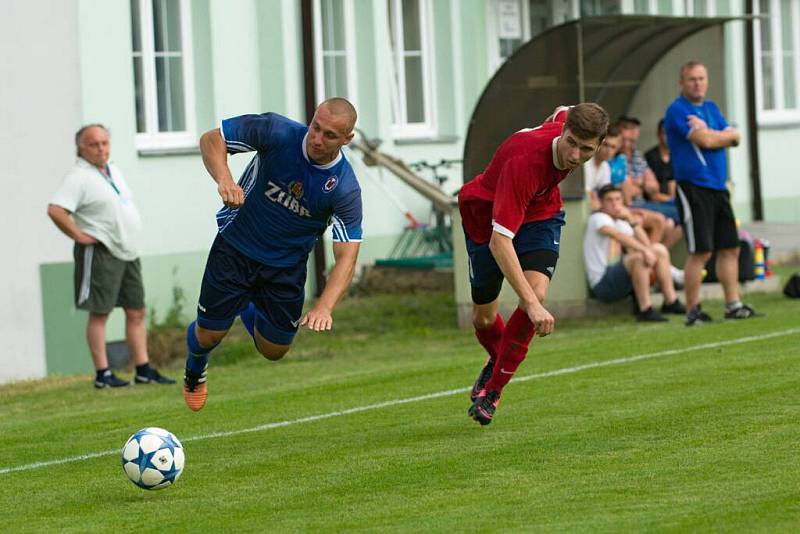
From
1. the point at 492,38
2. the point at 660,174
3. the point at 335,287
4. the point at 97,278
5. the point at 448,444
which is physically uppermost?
the point at 492,38

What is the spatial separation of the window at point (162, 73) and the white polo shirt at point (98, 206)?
203 inches

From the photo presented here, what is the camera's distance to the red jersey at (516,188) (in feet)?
32.4

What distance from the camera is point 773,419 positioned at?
9.95 m

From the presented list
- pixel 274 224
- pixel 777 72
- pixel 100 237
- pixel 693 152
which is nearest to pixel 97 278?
pixel 100 237

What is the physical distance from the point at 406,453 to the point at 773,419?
2137 mm

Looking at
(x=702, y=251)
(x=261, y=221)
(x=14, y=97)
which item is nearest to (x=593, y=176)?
(x=702, y=251)

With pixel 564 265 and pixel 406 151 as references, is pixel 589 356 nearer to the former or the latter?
pixel 564 265

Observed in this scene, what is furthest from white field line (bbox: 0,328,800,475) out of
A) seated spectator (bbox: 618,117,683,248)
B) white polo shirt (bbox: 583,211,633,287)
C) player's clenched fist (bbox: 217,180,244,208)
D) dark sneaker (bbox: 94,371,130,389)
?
seated spectator (bbox: 618,117,683,248)

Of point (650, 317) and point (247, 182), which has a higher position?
point (247, 182)

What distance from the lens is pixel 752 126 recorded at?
2905 cm

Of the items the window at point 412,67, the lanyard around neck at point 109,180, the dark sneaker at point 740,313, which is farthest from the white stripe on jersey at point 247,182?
the window at point 412,67

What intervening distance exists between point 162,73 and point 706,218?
24.3ft

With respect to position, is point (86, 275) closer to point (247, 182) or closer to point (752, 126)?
point (247, 182)

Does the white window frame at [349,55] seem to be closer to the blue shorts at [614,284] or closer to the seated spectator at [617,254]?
the seated spectator at [617,254]
